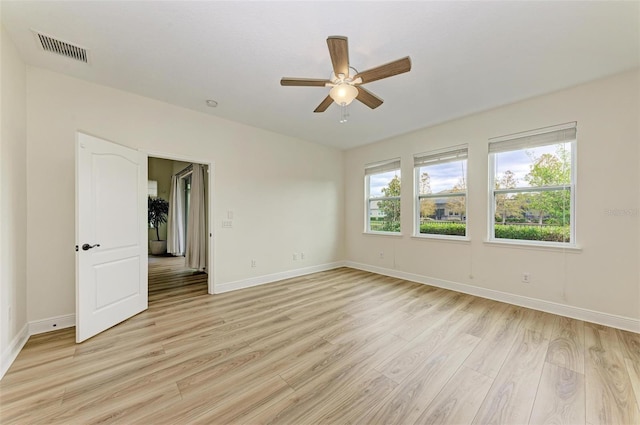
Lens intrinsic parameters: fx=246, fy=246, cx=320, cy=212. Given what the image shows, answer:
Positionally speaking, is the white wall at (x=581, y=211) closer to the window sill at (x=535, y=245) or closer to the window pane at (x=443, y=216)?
the window sill at (x=535, y=245)

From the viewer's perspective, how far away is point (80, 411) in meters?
1.59

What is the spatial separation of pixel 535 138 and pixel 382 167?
8.12 feet

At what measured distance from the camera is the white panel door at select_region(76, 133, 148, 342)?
2.48 metres

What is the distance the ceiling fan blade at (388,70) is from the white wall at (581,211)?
99.0 inches

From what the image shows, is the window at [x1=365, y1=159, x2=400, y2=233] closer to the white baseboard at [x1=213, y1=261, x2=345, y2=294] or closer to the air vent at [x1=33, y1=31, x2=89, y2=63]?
the white baseboard at [x1=213, y1=261, x2=345, y2=294]

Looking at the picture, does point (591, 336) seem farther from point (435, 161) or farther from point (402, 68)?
point (402, 68)

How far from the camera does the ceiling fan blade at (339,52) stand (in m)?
1.71

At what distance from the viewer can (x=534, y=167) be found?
338cm

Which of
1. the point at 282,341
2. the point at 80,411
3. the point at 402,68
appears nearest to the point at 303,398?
the point at 282,341

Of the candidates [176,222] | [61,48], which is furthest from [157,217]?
[61,48]

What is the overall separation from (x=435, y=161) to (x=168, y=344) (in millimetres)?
4580

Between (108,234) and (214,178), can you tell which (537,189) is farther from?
(108,234)

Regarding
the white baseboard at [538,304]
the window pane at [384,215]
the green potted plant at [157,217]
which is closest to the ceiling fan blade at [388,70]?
the window pane at [384,215]

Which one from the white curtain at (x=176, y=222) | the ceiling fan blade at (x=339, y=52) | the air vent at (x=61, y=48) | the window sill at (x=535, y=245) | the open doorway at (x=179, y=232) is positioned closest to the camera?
the ceiling fan blade at (x=339, y=52)
